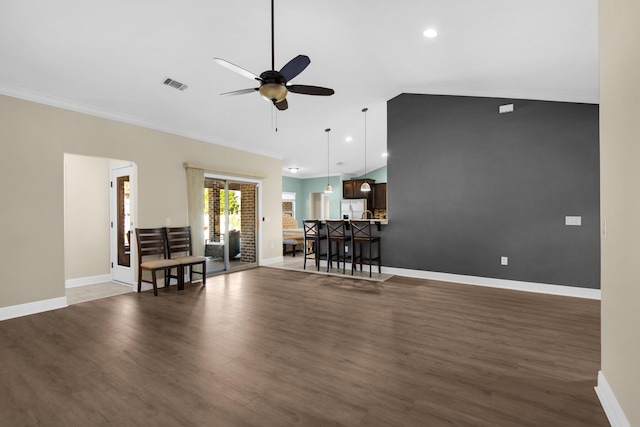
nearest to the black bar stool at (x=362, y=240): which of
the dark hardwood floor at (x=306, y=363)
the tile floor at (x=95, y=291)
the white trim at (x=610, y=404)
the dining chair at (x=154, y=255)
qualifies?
the dark hardwood floor at (x=306, y=363)

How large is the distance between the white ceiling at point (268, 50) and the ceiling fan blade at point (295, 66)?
3.01ft

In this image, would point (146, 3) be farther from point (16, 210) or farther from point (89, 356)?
point (89, 356)

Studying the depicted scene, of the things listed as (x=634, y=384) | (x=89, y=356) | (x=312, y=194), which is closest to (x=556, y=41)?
(x=634, y=384)

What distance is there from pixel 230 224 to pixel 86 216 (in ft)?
8.64

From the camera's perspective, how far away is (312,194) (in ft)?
40.1

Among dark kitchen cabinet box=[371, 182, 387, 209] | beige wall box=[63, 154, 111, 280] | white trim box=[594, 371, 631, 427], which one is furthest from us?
dark kitchen cabinet box=[371, 182, 387, 209]

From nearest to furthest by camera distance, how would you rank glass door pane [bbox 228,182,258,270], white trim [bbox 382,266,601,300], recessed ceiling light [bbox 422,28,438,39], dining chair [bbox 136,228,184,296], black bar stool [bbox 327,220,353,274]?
recessed ceiling light [bbox 422,28,438,39]
white trim [bbox 382,266,601,300]
dining chair [bbox 136,228,184,296]
black bar stool [bbox 327,220,353,274]
glass door pane [bbox 228,182,258,270]

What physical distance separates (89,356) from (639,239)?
393cm

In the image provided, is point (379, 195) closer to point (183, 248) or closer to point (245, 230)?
point (245, 230)

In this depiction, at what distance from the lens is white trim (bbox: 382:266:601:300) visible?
4.49 m

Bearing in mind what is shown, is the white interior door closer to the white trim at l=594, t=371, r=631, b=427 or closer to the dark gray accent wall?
the dark gray accent wall

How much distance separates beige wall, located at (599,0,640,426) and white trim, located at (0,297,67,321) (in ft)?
18.7

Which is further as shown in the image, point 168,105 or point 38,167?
point 168,105

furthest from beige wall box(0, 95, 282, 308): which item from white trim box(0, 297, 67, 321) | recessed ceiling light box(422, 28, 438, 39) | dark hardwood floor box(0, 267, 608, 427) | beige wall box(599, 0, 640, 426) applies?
beige wall box(599, 0, 640, 426)
